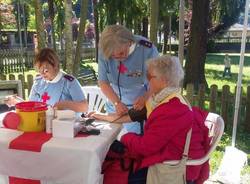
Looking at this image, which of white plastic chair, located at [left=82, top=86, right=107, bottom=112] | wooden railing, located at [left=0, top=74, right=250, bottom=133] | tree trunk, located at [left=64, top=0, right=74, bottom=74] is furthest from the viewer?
wooden railing, located at [left=0, top=74, right=250, bottom=133]

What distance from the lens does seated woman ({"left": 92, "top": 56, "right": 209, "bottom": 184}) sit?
217 cm

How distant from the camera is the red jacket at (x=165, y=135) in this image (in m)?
2.16

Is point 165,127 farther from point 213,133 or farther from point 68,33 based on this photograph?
point 68,33

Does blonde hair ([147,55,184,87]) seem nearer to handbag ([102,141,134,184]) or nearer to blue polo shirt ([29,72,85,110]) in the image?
handbag ([102,141,134,184])

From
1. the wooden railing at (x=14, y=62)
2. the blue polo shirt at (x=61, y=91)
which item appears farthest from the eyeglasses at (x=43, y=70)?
the wooden railing at (x=14, y=62)

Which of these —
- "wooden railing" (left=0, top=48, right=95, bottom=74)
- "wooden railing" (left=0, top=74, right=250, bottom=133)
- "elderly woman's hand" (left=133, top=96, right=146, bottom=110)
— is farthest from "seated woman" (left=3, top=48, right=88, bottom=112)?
"wooden railing" (left=0, top=48, right=95, bottom=74)

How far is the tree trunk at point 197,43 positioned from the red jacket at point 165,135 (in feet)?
24.7

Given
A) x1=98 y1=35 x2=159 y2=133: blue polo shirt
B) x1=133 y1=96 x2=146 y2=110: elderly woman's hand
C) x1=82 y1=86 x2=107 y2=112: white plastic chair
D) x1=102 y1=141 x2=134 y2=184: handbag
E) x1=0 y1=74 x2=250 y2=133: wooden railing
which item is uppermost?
x1=98 y1=35 x2=159 y2=133: blue polo shirt

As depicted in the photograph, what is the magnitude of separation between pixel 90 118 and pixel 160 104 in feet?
2.40

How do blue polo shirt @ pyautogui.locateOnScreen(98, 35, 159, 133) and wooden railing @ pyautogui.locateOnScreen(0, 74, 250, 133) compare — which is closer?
blue polo shirt @ pyautogui.locateOnScreen(98, 35, 159, 133)

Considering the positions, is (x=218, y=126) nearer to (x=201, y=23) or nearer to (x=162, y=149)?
(x=162, y=149)

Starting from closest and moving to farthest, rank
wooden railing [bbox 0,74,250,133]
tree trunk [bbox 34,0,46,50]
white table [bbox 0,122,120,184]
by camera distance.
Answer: white table [bbox 0,122,120,184] < tree trunk [bbox 34,0,46,50] < wooden railing [bbox 0,74,250,133]

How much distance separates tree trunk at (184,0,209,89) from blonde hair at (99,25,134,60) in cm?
708

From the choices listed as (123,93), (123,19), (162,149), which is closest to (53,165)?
(162,149)
